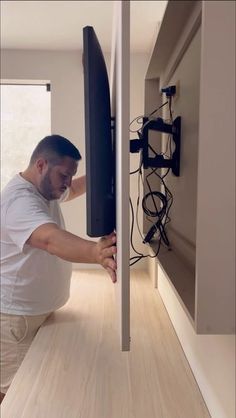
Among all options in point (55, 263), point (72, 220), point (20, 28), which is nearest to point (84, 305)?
point (55, 263)

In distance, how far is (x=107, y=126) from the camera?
0.82 m

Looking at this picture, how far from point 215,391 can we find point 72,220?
5.93 feet

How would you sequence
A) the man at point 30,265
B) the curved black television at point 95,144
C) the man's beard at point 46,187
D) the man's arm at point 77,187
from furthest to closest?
the man's arm at point 77,187
the man's beard at point 46,187
the man at point 30,265
the curved black television at point 95,144

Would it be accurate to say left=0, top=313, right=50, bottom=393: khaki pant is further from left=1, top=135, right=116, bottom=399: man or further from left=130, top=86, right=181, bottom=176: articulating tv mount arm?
left=130, top=86, right=181, bottom=176: articulating tv mount arm

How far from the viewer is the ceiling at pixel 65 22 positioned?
1828 mm

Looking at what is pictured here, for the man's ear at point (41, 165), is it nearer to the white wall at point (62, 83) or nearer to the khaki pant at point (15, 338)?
the khaki pant at point (15, 338)

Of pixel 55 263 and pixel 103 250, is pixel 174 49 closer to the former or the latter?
pixel 103 250

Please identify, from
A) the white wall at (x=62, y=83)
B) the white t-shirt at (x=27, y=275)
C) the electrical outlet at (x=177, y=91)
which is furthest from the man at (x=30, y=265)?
the white wall at (x=62, y=83)

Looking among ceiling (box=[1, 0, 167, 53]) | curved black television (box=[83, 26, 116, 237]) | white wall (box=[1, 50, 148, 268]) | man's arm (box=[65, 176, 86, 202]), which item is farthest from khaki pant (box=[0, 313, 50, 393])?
ceiling (box=[1, 0, 167, 53])

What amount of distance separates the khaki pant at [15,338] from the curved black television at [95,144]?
902 mm

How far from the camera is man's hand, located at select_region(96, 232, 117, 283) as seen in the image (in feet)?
2.68

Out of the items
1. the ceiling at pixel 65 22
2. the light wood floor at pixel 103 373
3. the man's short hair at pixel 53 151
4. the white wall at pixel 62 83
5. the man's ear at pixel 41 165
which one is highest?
the ceiling at pixel 65 22

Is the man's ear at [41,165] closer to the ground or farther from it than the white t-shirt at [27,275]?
farther from it

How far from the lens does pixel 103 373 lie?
1085 mm
